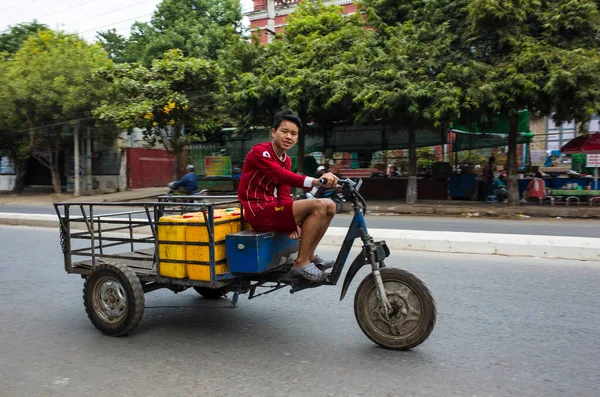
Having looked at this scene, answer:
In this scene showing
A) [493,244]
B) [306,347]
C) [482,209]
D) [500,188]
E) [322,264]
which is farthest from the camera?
[500,188]

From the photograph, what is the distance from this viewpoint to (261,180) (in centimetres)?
388

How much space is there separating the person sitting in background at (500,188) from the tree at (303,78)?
5.57m

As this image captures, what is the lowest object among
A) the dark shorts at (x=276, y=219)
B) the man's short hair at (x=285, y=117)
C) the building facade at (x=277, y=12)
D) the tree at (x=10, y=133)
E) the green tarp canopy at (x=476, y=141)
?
the dark shorts at (x=276, y=219)

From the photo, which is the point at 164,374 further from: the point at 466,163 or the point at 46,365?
the point at 466,163

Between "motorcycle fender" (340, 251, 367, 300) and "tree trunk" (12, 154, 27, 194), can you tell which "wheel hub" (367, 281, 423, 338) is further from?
"tree trunk" (12, 154, 27, 194)

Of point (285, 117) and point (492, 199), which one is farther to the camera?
point (492, 199)

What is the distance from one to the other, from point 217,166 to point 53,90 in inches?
309

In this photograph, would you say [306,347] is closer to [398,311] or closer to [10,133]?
[398,311]

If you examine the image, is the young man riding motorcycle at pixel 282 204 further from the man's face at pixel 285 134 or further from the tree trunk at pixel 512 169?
the tree trunk at pixel 512 169

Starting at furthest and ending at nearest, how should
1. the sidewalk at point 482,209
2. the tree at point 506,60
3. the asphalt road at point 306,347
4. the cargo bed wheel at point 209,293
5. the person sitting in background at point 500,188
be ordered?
the person sitting in background at point 500,188, the sidewalk at point 482,209, the tree at point 506,60, the cargo bed wheel at point 209,293, the asphalt road at point 306,347

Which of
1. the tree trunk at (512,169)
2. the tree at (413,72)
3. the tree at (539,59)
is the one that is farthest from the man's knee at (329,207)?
the tree trunk at (512,169)

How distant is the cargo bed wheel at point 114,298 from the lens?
3.99 m

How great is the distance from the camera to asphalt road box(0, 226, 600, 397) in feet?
10.4

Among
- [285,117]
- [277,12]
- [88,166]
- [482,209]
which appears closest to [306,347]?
[285,117]
